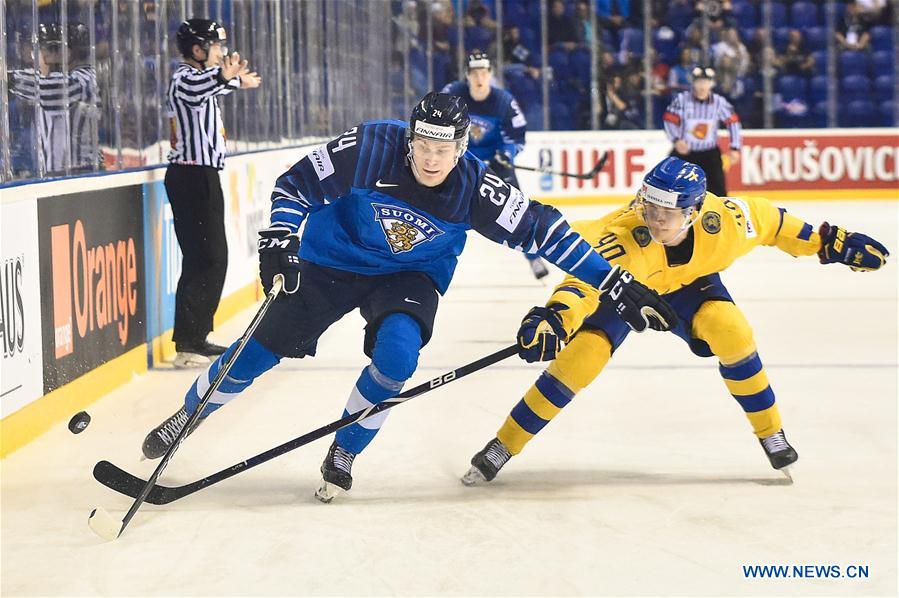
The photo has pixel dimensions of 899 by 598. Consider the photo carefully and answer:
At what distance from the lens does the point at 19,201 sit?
4.29 m

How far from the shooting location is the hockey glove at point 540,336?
3.46 meters

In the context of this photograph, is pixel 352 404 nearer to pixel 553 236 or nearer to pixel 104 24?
pixel 553 236

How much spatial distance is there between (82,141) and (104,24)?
654mm

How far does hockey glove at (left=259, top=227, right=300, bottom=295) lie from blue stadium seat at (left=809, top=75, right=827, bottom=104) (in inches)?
495

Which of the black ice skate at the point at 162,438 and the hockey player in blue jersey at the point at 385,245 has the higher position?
the hockey player in blue jersey at the point at 385,245

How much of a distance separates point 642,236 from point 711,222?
0.21m

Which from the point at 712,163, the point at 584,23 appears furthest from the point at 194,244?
the point at 584,23

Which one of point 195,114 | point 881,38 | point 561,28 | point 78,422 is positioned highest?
point 561,28

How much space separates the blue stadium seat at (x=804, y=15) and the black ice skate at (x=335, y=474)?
41.8 ft

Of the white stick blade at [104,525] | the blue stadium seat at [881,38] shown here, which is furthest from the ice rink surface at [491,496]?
the blue stadium seat at [881,38]

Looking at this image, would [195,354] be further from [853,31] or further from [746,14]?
[853,31]

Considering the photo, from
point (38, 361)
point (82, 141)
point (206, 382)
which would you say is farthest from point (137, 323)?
point (206, 382)

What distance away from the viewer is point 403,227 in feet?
12.0

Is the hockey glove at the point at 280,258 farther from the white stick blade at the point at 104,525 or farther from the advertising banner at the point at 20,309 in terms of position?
the advertising banner at the point at 20,309
